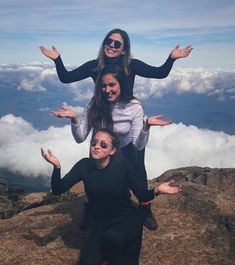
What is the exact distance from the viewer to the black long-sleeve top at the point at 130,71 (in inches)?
404

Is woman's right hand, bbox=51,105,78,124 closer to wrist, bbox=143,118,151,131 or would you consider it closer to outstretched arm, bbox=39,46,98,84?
outstretched arm, bbox=39,46,98,84

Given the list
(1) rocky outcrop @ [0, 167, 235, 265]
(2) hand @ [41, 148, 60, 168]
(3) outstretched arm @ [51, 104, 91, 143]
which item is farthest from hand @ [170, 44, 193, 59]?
(1) rocky outcrop @ [0, 167, 235, 265]

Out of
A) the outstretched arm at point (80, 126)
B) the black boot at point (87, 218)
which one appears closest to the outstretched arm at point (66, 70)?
the outstretched arm at point (80, 126)

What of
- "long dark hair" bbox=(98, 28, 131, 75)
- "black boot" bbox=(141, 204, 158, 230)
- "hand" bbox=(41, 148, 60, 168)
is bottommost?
"black boot" bbox=(141, 204, 158, 230)

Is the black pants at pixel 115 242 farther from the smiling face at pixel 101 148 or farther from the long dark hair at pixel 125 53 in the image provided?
the long dark hair at pixel 125 53

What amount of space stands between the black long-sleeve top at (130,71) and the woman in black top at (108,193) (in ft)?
6.99

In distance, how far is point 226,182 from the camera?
30.9 m

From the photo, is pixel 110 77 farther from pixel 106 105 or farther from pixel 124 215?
pixel 124 215

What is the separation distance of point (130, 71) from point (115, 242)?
489cm

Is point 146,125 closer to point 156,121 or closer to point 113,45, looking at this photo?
point 156,121

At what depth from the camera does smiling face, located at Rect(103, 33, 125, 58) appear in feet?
33.1

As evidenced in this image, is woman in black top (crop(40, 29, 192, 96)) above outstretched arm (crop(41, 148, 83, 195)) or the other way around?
above

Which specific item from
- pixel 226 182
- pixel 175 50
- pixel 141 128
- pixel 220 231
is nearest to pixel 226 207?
pixel 220 231

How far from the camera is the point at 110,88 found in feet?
32.1
